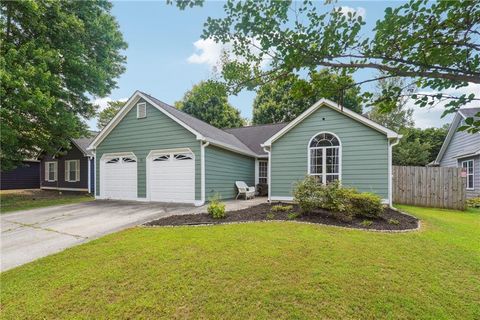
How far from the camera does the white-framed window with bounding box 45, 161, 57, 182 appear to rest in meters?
19.3

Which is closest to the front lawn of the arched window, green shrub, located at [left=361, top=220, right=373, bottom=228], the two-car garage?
the two-car garage

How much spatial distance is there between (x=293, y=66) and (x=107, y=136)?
40.8 feet

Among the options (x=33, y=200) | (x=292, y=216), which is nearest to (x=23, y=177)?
(x=33, y=200)

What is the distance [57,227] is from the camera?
6.82m

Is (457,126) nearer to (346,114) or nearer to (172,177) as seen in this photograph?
(346,114)

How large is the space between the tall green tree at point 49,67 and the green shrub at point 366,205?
41.9 ft

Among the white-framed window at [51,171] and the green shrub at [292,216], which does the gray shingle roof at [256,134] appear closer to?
the green shrub at [292,216]

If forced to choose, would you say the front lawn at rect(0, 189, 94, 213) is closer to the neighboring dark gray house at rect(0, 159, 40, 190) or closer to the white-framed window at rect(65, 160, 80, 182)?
the white-framed window at rect(65, 160, 80, 182)

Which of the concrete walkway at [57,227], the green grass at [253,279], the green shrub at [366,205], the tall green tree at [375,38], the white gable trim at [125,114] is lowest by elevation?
the concrete walkway at [57,227]

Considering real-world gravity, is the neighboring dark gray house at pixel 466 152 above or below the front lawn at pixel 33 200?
above

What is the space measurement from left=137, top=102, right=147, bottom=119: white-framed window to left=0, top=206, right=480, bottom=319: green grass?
24.8 ft

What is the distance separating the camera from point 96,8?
14875 mm

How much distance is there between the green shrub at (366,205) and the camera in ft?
22.9

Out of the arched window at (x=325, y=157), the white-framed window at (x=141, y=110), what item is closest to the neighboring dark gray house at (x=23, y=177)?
the white-framed window at (x=141, y=110)
